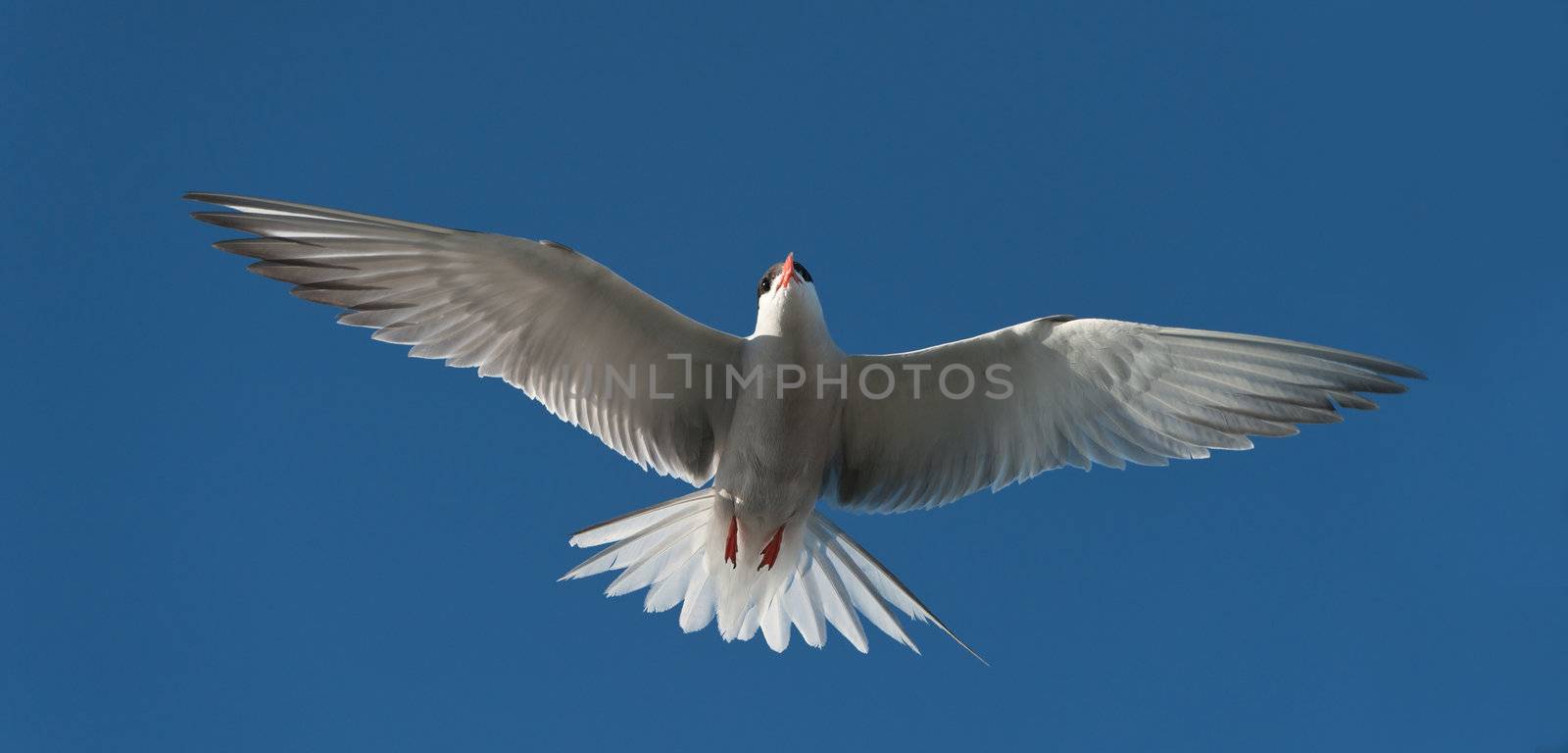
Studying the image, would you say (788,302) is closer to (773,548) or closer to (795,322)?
(795,322)

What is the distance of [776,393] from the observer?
6391 mm

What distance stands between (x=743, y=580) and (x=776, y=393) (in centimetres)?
123

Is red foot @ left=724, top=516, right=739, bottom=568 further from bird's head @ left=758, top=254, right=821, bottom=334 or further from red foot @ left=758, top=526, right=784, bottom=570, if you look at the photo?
bird's head @ left=758, top=254, right=821, bottom=334

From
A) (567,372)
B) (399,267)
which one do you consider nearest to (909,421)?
(567,372)

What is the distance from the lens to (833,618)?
6836 mm

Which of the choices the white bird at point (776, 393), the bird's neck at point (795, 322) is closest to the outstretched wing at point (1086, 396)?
the white bird at point (776, 393)

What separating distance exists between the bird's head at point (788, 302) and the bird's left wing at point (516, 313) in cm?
26

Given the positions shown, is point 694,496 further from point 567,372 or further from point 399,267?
point 399,267

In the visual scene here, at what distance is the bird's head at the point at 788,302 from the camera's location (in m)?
6.42

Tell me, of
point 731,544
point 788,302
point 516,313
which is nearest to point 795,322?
point 788,302

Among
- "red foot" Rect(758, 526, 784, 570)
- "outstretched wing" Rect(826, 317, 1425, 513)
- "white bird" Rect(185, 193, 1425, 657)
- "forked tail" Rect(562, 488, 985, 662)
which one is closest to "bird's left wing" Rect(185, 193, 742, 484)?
"white bird" Rect(185, 193, 1425, 657)

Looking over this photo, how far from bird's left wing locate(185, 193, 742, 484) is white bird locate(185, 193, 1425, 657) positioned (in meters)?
0.01

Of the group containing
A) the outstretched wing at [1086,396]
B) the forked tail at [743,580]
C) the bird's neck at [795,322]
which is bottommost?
the forked tail at [743,580]

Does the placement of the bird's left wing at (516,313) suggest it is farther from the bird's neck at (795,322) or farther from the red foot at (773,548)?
the red foot at (773,548)
